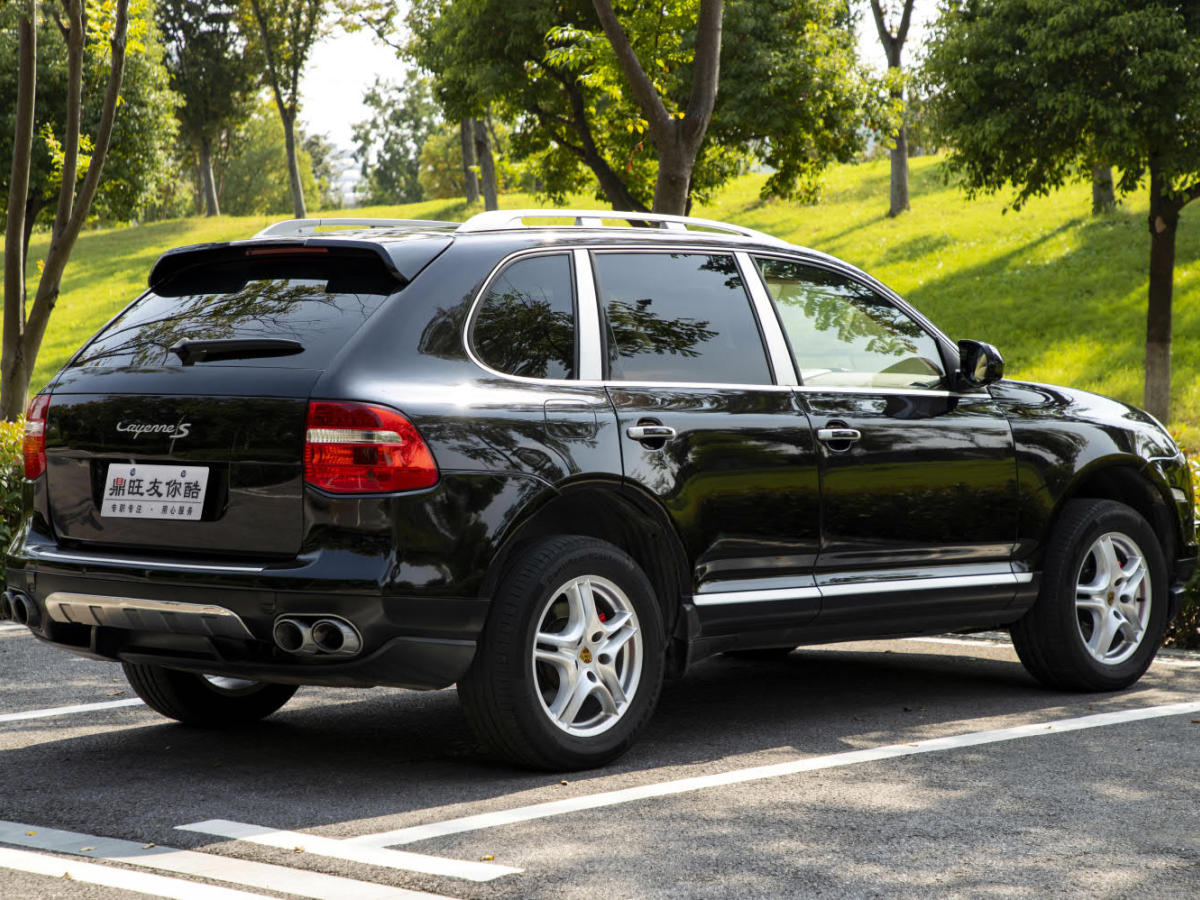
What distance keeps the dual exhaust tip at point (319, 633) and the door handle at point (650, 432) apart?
1.17m

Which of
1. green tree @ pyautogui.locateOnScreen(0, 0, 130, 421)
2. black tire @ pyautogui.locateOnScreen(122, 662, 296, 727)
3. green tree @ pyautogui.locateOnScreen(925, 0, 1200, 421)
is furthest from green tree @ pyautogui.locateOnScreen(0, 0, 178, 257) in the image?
black tire @ pyautogui.locateOnScreen(122, 662, 296, 727)

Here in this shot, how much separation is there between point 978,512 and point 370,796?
2780 mm

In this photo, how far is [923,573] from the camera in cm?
608

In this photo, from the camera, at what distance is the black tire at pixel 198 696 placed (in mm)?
5832

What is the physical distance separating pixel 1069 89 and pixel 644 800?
1705 cm

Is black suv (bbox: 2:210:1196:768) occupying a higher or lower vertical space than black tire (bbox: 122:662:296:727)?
higher

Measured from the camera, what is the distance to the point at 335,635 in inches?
179

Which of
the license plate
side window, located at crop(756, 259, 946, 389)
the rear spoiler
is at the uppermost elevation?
the rear spoiler

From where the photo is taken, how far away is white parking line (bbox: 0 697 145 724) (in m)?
6.12

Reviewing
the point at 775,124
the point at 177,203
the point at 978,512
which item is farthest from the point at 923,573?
the point at 177,203

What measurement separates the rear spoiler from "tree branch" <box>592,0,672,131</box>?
700 centimetres

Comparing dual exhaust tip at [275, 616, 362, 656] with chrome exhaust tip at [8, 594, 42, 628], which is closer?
dual exhaust tip at [275, 616, 362, 656]

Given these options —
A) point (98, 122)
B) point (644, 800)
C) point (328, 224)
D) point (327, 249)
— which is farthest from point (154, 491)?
point (98, 122)

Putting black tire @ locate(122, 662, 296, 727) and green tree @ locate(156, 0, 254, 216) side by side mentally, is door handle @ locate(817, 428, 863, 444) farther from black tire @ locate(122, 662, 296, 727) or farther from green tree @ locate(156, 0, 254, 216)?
green tree @ locate(156, 0, 254, 216)
